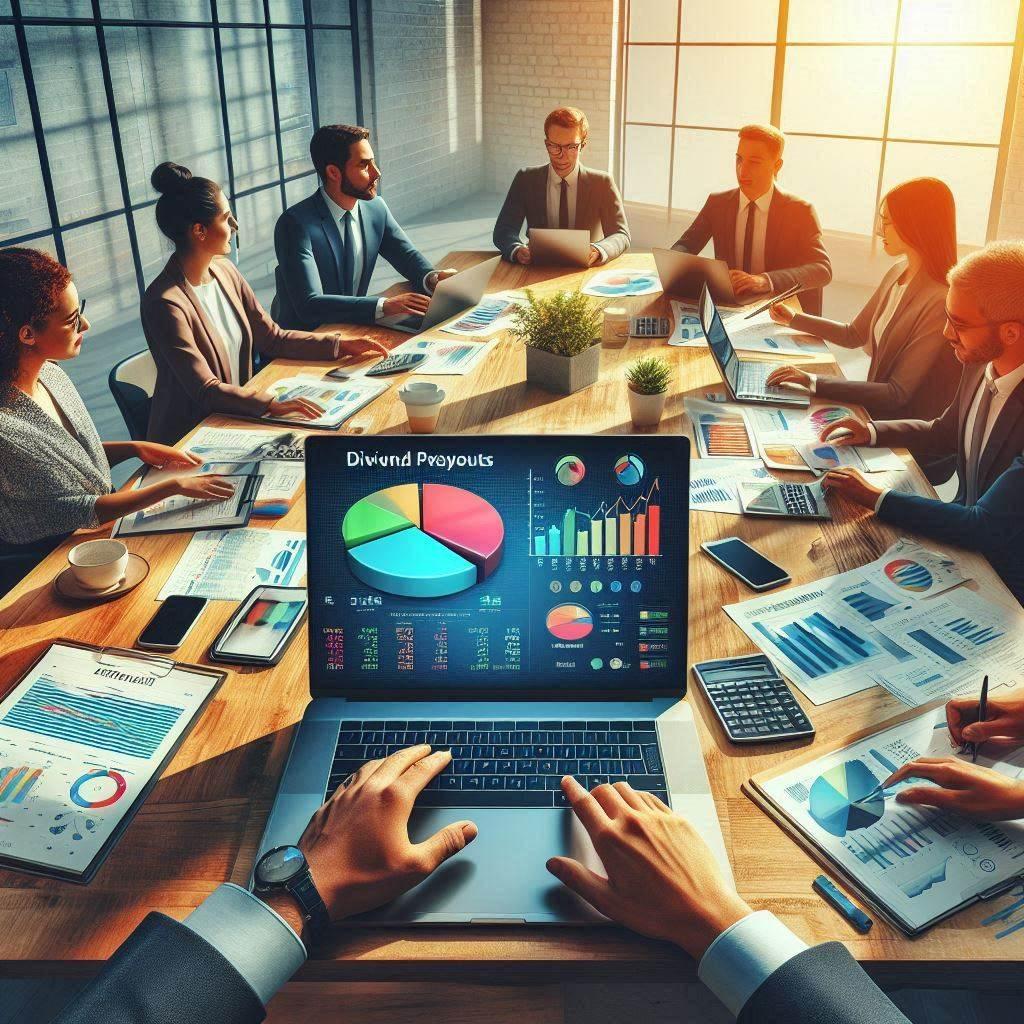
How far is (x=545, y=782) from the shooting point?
3.88 ft

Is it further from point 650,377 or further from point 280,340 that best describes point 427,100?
point 650,377

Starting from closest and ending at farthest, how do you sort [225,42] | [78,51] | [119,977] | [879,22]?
[119,977], [78,51], [225,42], [879,22]

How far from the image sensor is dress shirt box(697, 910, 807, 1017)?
93 cm

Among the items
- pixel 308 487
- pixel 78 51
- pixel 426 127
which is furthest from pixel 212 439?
pixel 426 127

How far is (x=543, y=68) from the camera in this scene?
7.87 m

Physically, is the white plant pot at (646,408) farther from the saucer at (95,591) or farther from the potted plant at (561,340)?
the saucer at (95,591)

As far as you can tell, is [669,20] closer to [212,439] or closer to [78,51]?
[78,51]

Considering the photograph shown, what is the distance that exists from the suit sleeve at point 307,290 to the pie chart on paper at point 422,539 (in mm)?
2121

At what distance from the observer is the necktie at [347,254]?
3.68 meters

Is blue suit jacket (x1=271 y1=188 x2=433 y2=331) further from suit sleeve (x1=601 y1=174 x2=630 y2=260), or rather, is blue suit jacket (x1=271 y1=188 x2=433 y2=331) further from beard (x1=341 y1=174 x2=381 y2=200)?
suit sleeve (x1=601 y1=174 x2=630 y2=260)

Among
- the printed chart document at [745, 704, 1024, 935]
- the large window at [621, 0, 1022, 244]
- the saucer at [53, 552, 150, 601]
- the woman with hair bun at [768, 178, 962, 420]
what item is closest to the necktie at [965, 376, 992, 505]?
the woman with hair bun at [768, 178, 962, 420]

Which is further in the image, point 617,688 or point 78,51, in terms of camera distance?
point 78,51

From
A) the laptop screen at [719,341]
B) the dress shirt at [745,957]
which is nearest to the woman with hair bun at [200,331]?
the laptop screen at [719,341]

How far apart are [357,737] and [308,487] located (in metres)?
0.35
